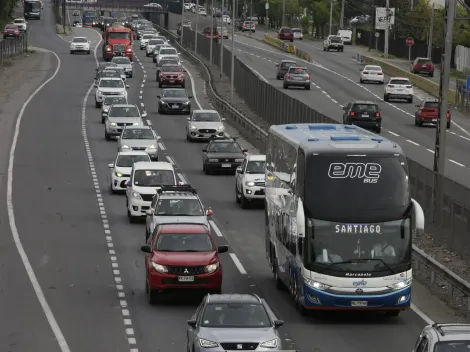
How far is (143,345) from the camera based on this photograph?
24.4 metres

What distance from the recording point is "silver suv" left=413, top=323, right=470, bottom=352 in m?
16.9

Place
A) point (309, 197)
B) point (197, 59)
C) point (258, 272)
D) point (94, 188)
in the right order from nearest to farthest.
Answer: point (309, 197)
point (258, 272)
point (94, 188)
point (197, 59)

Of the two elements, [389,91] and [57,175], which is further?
[389,91]

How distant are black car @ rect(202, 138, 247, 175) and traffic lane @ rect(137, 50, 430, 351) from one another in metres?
0.41

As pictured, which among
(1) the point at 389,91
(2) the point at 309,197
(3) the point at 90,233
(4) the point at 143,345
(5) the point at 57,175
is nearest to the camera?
(4) the point at 143,345

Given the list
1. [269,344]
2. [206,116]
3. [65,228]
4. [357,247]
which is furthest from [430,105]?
[269,344]

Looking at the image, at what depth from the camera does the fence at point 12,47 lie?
107562mm

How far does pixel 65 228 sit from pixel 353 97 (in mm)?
50558

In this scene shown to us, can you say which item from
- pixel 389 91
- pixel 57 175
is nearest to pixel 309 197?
pixel 57 175

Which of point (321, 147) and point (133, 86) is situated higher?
point (321, 147)

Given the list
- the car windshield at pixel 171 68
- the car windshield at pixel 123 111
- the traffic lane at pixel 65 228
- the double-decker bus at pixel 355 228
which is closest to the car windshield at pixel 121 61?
the car windshield at pixel 171 68

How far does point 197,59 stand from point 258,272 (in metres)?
73.7

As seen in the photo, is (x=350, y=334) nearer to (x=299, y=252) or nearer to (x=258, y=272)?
(x=299, y=252)

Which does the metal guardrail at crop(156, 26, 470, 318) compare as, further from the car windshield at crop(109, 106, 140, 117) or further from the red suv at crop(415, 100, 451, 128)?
the red suv at crop(415, 100, 451, 128)
